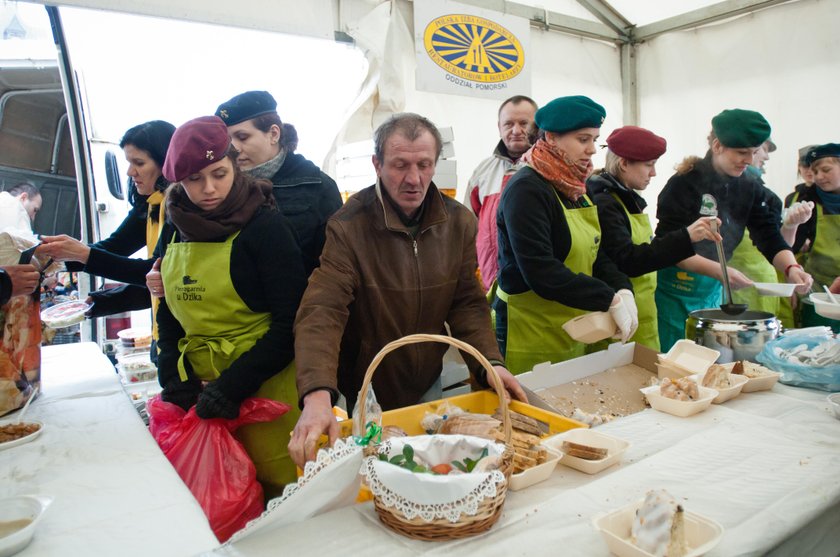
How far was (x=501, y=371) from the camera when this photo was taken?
1725 millimetres

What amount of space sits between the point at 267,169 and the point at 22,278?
88 cm

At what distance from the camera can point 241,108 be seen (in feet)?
6.95

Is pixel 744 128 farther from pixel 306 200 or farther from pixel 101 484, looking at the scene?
pixel 101 484

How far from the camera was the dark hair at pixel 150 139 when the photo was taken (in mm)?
2252

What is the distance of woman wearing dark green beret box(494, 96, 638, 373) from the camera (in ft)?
6.92

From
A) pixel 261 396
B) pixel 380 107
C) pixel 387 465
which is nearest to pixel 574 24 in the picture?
pixel 380 107

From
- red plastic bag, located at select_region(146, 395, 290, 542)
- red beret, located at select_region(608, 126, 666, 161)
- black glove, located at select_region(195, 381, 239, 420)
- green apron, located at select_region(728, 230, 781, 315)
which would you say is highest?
red beret, located at select_region(608, 126, 666, 161)

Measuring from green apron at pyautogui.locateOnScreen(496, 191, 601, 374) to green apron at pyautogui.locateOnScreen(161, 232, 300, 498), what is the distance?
1.04 metres

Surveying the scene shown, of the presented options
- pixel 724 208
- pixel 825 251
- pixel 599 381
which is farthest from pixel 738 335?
pixel 825 251

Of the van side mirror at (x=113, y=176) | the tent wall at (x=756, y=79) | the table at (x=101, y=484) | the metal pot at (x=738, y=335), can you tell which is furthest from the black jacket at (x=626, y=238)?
the van side mirror at (x=113, y=176)

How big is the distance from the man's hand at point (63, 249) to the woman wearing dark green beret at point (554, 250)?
172cm

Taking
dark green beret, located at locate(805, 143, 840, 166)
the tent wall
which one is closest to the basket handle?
dark green beret, located at locate(805, 143, 840, 166)

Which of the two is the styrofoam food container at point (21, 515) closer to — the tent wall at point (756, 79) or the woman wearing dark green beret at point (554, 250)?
the woman wearing dark green beret at point (554, 250)

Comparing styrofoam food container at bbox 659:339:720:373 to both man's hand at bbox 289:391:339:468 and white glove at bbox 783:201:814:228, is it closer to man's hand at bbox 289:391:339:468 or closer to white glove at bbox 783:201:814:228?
man's hand at bbox 289:391:339:468
